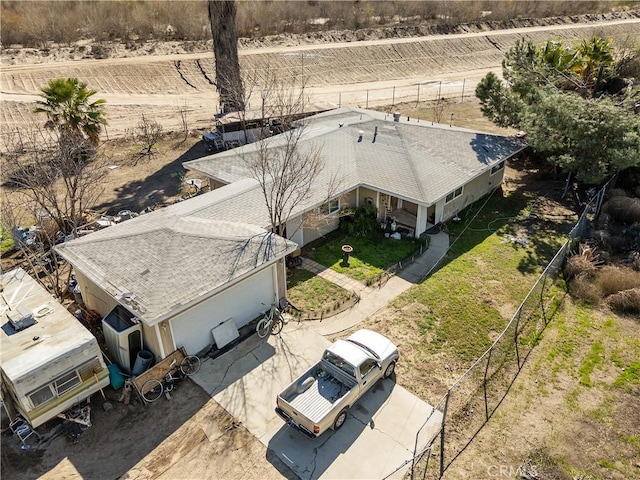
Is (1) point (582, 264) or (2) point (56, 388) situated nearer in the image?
(2) point (56, 388)

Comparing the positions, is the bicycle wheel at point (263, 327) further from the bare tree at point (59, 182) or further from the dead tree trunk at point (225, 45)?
the dead tree trunk at point (225, 45)

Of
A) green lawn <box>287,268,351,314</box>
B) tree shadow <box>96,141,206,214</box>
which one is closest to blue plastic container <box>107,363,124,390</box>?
green lawn <box>287,268,351,314</box>

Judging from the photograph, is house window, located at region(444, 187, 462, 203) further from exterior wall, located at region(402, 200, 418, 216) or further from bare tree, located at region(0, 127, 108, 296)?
bare tree, located at region(0, 127, 108, 296)

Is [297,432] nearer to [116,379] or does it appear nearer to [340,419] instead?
[340,419]

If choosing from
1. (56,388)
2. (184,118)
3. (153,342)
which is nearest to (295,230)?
(153,342)

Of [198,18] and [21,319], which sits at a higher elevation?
[198,18]

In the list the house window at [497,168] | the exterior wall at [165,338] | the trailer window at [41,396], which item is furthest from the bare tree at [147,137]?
the house window at [497,168]

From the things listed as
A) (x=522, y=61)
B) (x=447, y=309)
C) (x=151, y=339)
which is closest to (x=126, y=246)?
(x=151, y=339)
